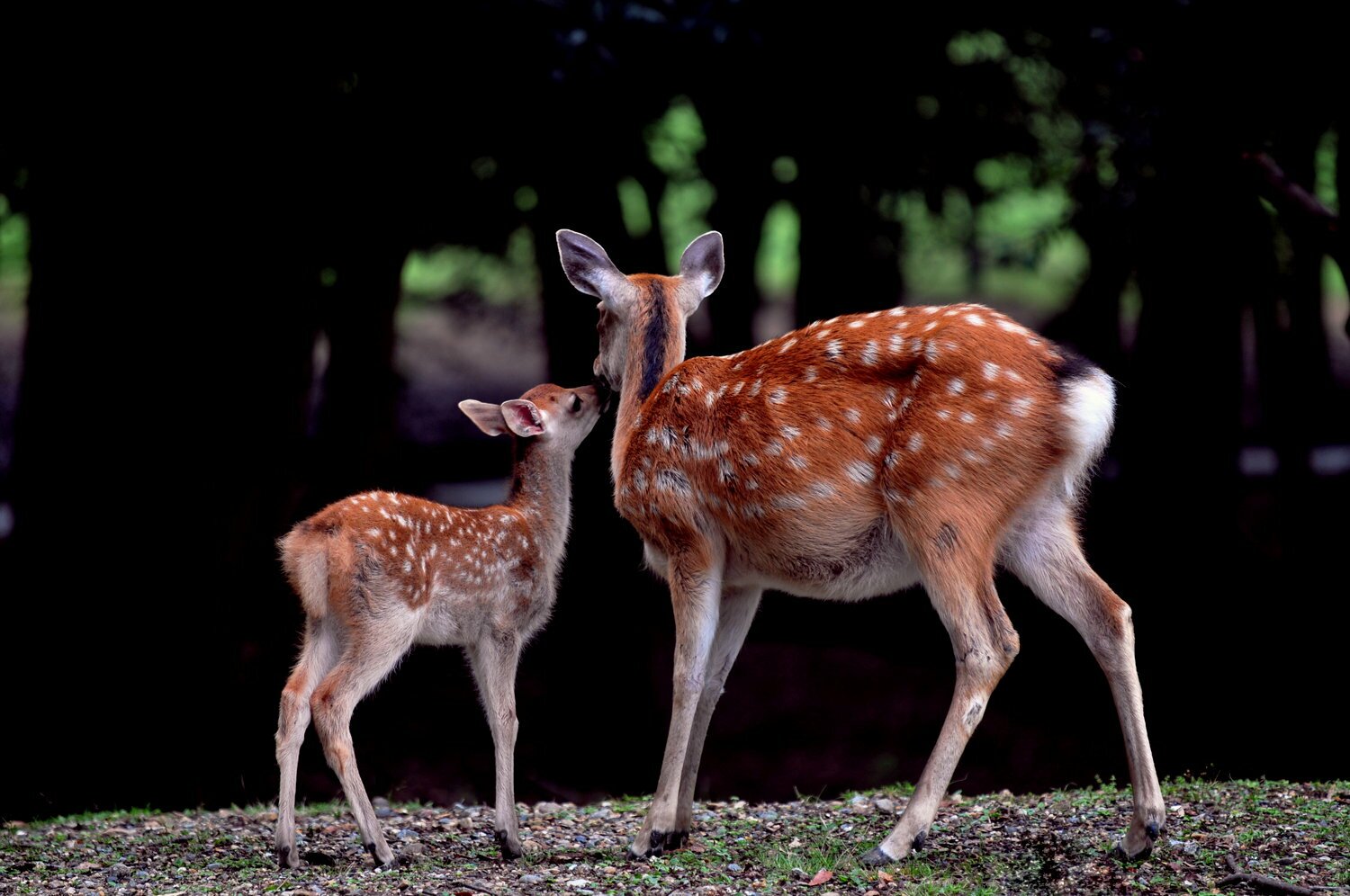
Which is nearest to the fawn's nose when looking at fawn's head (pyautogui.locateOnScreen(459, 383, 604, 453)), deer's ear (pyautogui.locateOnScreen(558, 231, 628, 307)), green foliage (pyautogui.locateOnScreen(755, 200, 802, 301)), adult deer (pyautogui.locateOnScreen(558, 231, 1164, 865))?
fawn's head (pyautogui.locateOnScreen(459, 383, 604, 453))

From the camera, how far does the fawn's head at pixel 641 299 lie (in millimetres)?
6855

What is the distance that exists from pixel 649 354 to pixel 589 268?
456 millimetres

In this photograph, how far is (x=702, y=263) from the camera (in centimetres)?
709

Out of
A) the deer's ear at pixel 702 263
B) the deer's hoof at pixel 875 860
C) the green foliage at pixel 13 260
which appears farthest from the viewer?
the green foliage at pixel 13 260

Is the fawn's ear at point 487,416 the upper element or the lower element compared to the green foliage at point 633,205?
lower

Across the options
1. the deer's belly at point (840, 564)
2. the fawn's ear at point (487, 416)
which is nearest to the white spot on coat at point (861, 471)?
the deer's belly at point (840, 564)

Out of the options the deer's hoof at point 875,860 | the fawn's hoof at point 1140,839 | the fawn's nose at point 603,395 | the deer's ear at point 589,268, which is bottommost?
the deer's hoof at point 875,860

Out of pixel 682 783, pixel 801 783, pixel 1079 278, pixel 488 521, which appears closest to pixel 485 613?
pixel 488 521

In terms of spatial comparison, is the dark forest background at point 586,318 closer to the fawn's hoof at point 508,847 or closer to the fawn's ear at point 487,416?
the fawn's ear at point 487,416

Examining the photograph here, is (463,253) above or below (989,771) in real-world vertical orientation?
above

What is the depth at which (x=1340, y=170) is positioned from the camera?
25.8ft

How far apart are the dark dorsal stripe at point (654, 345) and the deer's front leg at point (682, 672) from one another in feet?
2.86

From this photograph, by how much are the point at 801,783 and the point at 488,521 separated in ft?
17.8

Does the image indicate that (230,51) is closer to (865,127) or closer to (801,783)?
(865,127)
